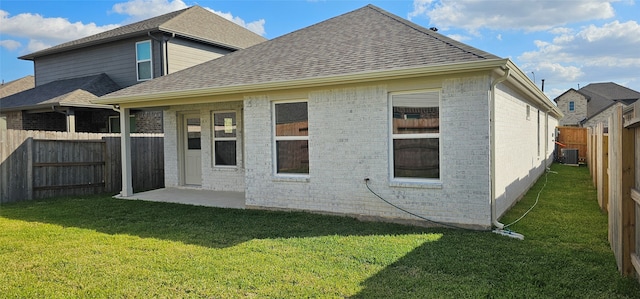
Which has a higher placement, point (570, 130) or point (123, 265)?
point (570, 130)

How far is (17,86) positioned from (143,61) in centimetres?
1634

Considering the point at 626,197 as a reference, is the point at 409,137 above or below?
above

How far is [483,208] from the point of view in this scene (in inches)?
262

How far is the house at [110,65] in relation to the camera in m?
16.0

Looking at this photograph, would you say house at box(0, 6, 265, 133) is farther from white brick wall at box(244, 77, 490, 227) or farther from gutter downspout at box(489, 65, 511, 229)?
gutter downspout at box(489, 65, 511, 229)

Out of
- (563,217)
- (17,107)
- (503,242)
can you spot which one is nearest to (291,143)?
(503,242)

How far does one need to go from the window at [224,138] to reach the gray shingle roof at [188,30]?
20.2ft

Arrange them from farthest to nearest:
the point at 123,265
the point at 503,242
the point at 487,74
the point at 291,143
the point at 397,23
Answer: the point at 397,23 < the point at 291,143 < the point at 487,74 < the point at 503,242 < the point at 123,265

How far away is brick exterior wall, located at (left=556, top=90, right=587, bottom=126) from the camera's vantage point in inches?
1791

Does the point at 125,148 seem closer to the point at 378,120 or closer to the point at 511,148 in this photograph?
the point at 378,120

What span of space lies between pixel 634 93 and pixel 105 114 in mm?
57842

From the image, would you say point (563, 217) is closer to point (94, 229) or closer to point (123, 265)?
point (123, 265)

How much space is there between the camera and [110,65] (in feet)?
57.8

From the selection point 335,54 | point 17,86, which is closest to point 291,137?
point 335,54
